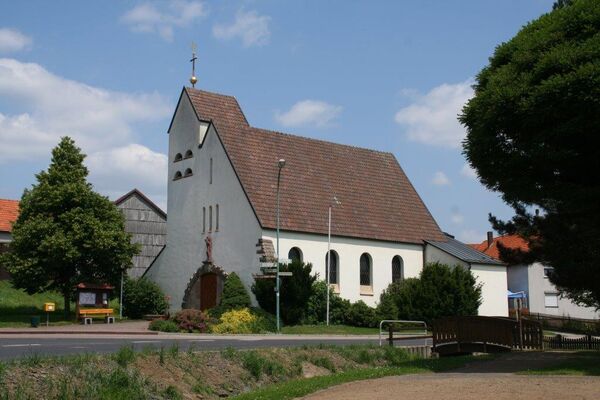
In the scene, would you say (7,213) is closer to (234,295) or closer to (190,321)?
(234,295)

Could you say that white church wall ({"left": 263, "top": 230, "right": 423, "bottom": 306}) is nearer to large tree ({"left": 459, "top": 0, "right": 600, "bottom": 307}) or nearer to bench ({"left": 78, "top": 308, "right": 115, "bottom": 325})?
bench ({"left": 78, "top": 308, "right": 115, "bottom": 325})

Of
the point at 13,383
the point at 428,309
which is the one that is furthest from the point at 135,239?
the point at 13,383

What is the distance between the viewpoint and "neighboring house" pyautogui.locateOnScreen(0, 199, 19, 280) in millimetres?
55500

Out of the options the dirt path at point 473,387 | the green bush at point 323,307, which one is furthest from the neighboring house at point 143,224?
the dirt path at point 473,387

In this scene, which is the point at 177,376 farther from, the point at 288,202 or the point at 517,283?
the point at 517,283

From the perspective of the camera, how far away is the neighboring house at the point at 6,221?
182ft

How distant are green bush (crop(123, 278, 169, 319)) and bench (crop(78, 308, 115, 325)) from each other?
15.4ft

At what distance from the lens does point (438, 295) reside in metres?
41.8

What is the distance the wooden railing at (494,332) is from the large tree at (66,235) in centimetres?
2203

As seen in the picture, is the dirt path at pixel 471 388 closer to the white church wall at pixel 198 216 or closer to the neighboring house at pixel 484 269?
the white church wall at pixel 198 216

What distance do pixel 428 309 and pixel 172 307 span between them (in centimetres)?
1515

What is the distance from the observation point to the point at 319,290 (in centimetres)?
4088

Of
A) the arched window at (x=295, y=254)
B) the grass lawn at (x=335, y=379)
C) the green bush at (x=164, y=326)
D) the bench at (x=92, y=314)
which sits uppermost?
the arched window at (x=295, y=254)

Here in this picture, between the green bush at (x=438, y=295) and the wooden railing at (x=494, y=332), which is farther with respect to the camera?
the green bush at (x=438, y=295)
